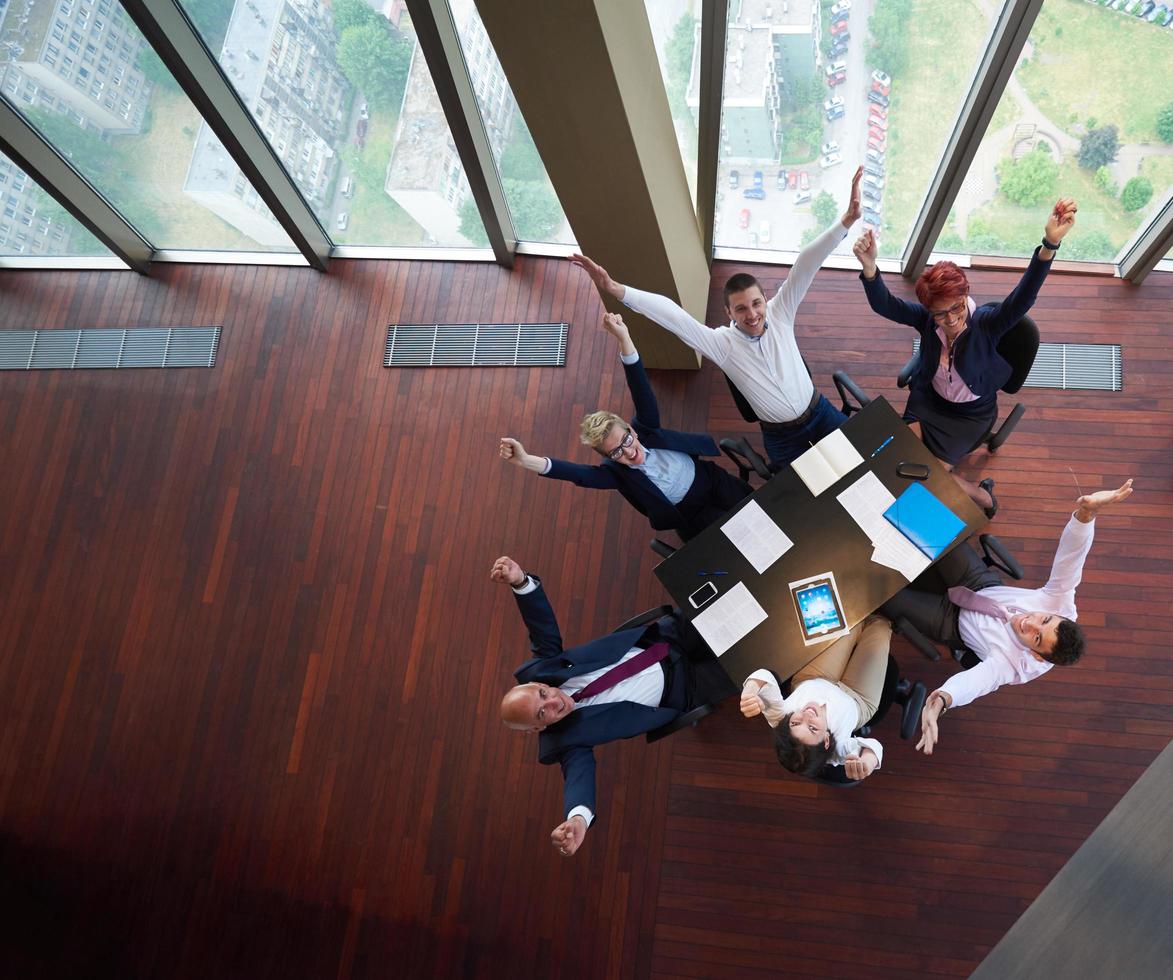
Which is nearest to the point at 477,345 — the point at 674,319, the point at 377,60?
the point at 377,60

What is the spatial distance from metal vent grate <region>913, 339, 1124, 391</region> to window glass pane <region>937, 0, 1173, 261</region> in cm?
60

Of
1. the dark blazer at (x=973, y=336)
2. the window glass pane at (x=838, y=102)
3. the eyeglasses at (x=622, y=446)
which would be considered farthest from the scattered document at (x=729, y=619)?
the window glass pane at (x=838, y=102)

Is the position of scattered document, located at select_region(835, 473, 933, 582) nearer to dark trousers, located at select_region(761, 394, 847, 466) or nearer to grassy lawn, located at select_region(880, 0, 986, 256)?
dark trousers, located at select_region(761, 394, 847, 466)

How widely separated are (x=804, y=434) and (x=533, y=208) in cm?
248

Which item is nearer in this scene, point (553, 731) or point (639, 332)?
point (553, 731)

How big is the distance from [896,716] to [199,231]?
5.55 metres

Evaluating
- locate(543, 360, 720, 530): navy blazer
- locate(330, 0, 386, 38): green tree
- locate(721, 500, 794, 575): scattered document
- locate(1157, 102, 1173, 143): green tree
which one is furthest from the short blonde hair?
locate(1157, 102, 1173, 143): green tree

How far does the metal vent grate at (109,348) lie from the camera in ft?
18.8

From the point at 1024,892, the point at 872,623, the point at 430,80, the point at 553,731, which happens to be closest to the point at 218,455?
→ the point at 430,80

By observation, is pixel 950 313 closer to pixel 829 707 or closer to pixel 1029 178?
pixel 1029 178

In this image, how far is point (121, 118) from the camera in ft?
15.4

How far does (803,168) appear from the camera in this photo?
14.0 feet

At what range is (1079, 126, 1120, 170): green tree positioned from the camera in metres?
3.86

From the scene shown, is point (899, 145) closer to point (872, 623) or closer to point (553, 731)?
point (872, 623)
